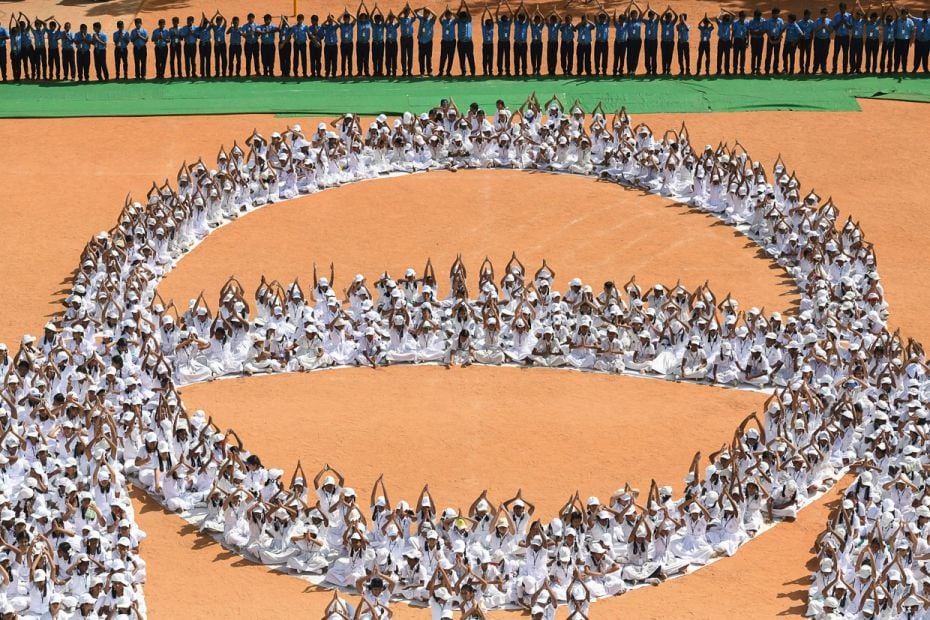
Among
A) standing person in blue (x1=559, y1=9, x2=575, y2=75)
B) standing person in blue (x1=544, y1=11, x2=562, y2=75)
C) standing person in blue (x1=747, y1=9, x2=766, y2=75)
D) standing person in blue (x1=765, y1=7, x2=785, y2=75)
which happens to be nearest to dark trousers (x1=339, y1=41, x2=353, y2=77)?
standing person in blue (x1=544, y1=11, x2=562, y2=75)

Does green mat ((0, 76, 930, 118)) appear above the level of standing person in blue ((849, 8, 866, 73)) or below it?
below

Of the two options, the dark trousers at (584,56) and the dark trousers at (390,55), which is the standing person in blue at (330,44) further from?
the dark trousers at (584,56)

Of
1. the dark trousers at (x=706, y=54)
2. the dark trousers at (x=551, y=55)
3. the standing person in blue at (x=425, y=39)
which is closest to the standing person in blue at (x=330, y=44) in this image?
the standing person in blue at (x=425, y=39)

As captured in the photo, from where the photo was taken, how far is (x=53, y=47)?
1912 inches

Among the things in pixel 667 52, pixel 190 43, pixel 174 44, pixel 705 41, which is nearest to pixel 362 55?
pixel 190 43

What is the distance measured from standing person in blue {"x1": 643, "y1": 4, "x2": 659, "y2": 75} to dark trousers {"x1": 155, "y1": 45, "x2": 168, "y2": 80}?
12.5 metres

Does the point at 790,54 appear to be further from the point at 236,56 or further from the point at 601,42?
the point at 236,56

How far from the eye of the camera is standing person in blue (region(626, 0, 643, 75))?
4788 cm

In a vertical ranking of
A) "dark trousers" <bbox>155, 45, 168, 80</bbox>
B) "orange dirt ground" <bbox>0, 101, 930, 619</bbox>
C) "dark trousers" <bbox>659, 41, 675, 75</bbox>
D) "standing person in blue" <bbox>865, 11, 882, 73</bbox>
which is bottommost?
"orange dirt ground" <bbox>0, 101, 930, 619</bbox>

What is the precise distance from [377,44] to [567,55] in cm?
498

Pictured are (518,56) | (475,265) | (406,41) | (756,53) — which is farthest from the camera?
(518,56)

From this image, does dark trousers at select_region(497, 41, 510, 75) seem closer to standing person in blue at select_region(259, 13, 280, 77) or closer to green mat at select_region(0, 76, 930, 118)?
Answer: green mat at select_region(0, 76, 930, 118)

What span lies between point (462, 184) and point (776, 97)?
9482mm

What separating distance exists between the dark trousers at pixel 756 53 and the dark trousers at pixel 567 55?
4.60 meters
